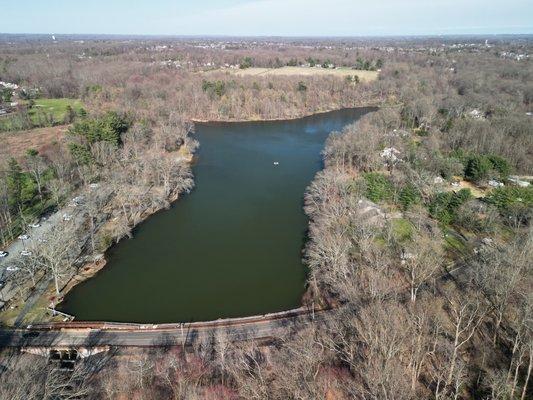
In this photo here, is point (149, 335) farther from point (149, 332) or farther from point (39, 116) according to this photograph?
point (39, 116)

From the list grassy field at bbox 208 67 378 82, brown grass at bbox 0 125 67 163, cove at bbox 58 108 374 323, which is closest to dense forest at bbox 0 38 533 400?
cove at bbox 58 108 374 323

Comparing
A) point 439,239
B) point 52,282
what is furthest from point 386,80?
point 52,282

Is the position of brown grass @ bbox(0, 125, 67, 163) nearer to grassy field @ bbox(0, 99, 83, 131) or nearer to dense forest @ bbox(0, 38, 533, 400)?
dense forest @ bbox(0, 38, 533, 400)

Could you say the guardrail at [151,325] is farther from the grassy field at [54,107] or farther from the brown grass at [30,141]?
the grassy field at [54,107]

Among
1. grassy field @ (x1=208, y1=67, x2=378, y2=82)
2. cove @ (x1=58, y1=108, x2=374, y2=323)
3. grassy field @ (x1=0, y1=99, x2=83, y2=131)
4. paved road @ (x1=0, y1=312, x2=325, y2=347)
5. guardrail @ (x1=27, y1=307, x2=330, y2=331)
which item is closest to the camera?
paved road @ (x1=0, y1=312, x2=325, y2=347)

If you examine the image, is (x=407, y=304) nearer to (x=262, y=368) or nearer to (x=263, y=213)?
(x=262, y=368)

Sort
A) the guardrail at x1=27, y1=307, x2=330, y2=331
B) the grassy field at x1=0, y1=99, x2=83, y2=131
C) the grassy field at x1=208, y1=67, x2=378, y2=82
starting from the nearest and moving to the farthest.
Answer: the guardrail at x1=27, y1=307, x2=330, y2=331
the grassy field at x1=0, y1=99, x2=83, y2=131
the grassy field at x1=208, y1=67, x2=378, y2=82
